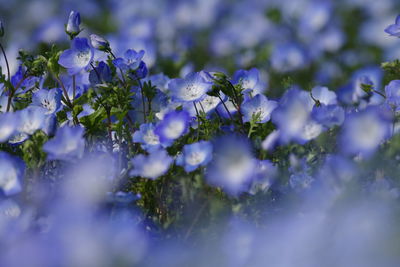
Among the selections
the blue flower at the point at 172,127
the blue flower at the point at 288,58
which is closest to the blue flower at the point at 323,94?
the blue flower at the point at 172,127

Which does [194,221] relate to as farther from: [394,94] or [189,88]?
[394,94]

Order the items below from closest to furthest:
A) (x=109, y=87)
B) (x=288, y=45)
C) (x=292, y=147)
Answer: (x=292, y=147), (x=109, y=87), (x=288, y=45)

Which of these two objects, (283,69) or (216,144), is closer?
(216,144)

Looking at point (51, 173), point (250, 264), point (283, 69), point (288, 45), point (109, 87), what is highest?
point (288, 45)

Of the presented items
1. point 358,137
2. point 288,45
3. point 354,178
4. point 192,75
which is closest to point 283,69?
point 288,45

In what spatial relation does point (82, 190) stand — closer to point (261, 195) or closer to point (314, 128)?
point (261, 195)

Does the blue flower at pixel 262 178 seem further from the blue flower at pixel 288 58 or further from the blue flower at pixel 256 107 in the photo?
the blue flower at pixel 288 58

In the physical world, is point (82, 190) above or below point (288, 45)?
below

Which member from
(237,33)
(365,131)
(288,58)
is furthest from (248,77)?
(237,33)
